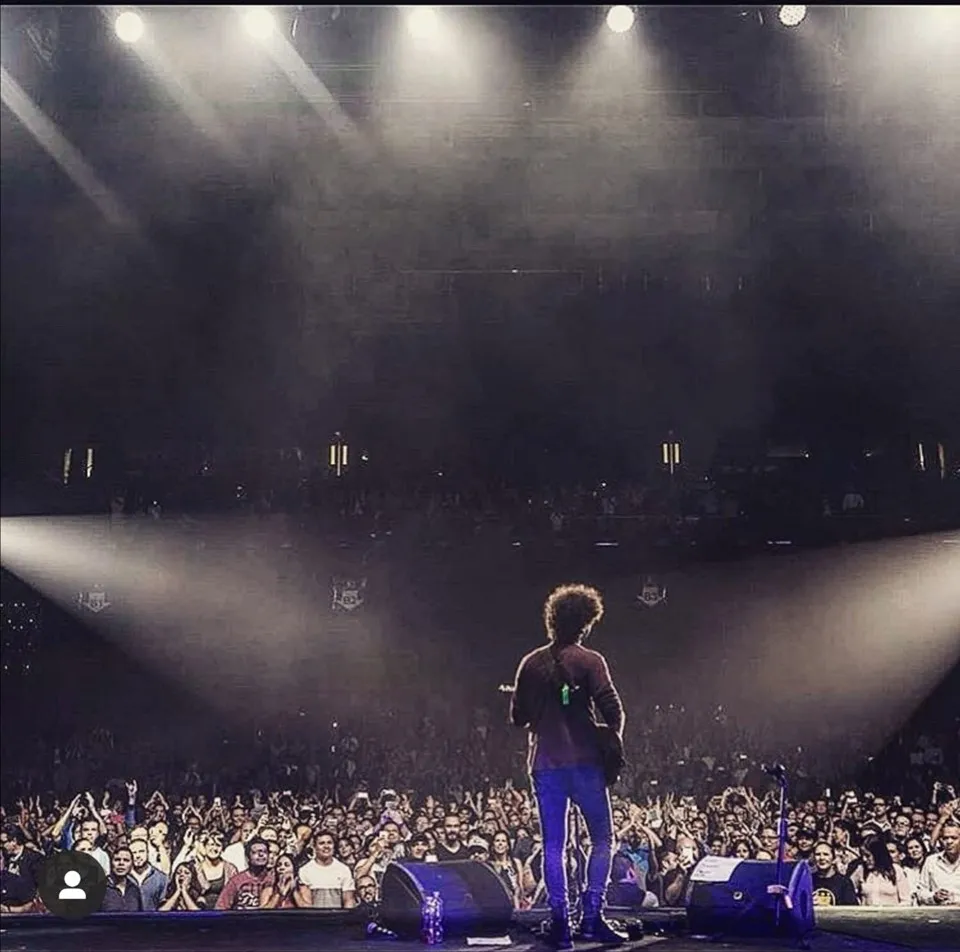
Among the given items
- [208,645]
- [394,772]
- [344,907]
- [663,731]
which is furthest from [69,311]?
[663,731]

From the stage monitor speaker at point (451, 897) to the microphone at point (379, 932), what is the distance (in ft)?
0.13

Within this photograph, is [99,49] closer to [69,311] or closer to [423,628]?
[69,311]

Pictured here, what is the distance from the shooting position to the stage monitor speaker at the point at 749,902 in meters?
4.24

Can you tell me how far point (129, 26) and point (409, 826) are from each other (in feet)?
14.4

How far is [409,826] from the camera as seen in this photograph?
6137 mm

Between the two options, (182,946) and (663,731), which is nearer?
(182,946)

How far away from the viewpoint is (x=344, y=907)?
5742mm

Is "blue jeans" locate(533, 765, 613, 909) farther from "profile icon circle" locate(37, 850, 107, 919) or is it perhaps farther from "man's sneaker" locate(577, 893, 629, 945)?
"profile icon circle" locate(37, 850, 107, 919)

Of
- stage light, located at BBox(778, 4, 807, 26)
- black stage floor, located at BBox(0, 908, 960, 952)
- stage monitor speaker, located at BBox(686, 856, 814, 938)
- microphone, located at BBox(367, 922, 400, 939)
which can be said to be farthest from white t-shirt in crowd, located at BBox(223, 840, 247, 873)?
stage light, located at BBox(778, 4, 807, 26)

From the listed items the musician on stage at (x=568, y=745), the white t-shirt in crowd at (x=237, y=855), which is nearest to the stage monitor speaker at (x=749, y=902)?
the musician on stage at (x=568, y=745)

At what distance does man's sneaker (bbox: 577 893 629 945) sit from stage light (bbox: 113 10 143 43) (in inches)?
190

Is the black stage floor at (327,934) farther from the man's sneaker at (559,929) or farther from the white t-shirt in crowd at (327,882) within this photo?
the white t-shirt in crowd at (327,882)

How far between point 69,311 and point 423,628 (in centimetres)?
278

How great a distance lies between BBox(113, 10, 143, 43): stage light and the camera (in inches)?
246
